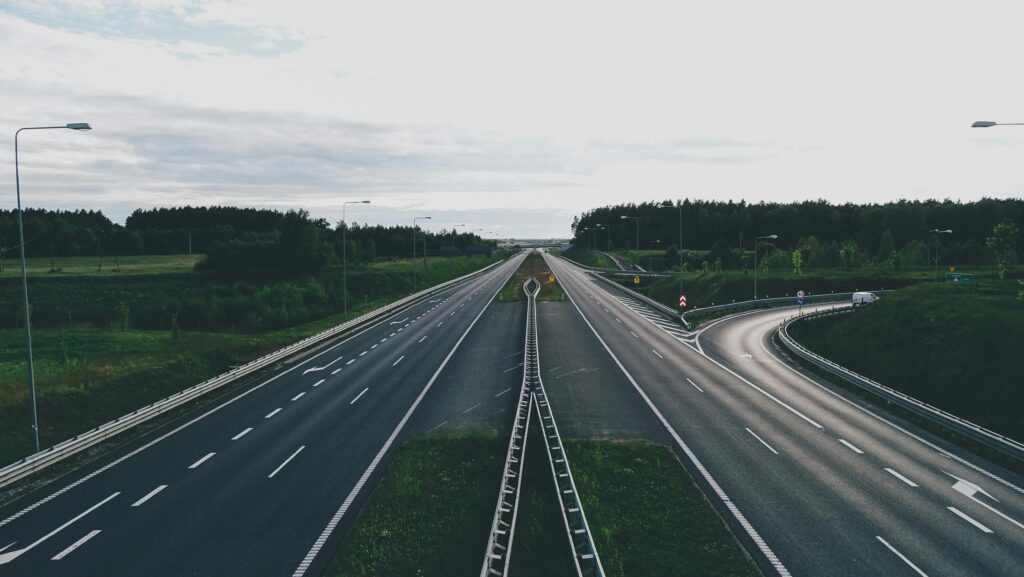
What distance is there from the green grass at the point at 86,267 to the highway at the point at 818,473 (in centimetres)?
9758

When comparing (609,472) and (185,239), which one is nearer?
(609,472)

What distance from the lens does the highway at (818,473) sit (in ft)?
51.8

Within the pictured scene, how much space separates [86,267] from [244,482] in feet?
399

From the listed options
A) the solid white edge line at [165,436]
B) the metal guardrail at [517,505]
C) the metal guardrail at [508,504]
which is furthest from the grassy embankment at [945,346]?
the solid white edge line at [165,436]

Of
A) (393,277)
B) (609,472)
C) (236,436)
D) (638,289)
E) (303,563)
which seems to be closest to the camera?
(303,563)

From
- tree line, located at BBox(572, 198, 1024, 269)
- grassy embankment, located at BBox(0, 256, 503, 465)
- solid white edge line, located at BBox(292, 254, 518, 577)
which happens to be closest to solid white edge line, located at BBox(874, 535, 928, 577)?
solid white edge line, located at BBox(292, 254, 518, 577)

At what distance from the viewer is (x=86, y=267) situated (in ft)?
385

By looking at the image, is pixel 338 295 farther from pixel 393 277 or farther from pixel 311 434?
pixel 311 434

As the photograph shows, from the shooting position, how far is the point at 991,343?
3716 centimetres

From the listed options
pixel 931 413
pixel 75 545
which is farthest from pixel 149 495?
pixel 931 413

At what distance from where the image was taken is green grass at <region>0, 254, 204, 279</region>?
102 m

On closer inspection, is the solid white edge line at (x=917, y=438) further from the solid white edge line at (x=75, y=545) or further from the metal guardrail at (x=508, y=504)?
the solid white edge line at (x=75, y=545)

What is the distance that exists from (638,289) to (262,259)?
7036cm

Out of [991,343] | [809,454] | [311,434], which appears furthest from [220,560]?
[991,343]
